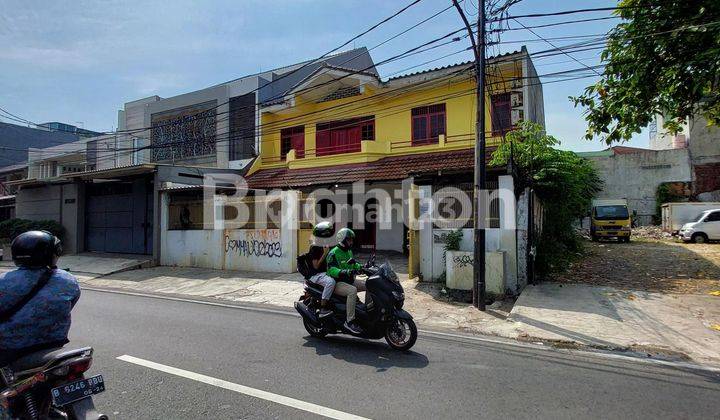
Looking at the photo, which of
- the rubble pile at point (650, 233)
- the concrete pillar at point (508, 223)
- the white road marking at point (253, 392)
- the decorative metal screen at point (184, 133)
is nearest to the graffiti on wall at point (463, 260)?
the concrete pillar at point (508, 223)

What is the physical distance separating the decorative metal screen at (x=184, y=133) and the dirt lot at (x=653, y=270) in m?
16.6

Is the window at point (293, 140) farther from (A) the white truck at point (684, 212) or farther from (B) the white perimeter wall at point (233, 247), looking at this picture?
(A) the white truck at point (684, 212)

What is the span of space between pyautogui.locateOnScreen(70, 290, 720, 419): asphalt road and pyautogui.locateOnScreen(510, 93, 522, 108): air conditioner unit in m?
10.3

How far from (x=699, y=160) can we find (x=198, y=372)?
32756mm

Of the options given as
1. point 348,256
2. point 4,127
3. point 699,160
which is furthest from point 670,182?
point 4,127

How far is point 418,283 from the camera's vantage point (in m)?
10.4

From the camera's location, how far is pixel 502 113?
46.8ft

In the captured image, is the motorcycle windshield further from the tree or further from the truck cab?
the truck cab

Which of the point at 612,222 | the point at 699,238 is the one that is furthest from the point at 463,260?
the point at 699,238

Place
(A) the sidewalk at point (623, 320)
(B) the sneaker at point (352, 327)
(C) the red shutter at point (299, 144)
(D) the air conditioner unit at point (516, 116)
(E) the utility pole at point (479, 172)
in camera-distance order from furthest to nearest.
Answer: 1. (C) the red shutter at point (299, 144)
2. (D) the air conditioner unit at point (516, 116)
3. (E) the utility pole at point (479, 172)
4. (A) the sidewalk at point (623, 320)
5. (B) the sneaker at point (352, 327)

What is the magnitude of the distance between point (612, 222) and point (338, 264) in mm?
20072

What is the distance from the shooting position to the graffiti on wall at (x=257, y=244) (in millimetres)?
12883

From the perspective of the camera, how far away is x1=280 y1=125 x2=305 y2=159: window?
18641 millimetres

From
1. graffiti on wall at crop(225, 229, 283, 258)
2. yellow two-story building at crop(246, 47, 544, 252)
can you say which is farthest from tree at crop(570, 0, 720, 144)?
graffiti on wall at crop(225, 229, 283, 258)
